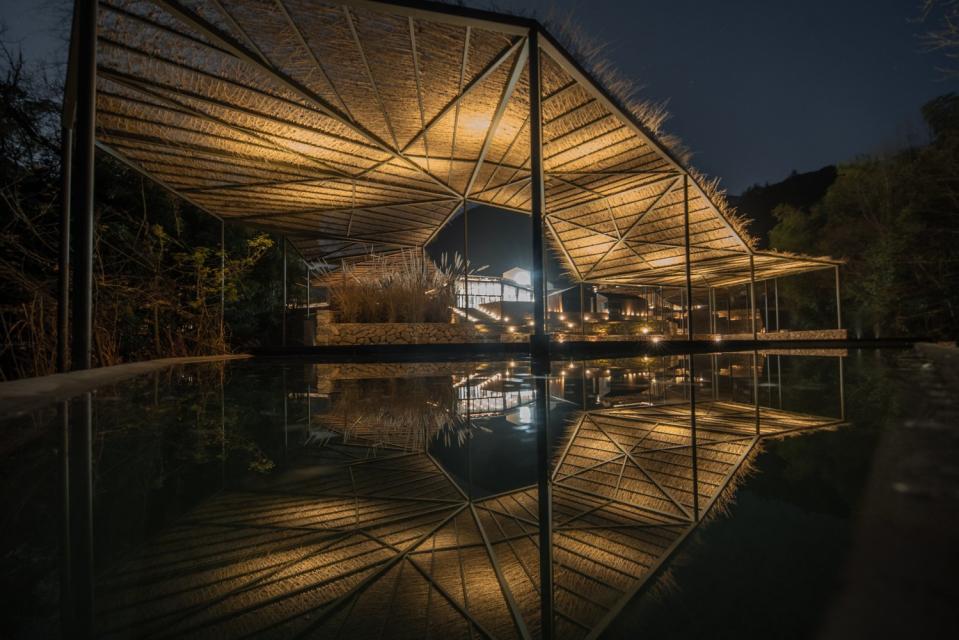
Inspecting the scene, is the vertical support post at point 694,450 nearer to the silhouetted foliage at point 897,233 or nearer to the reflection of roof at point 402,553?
the reflection of roof at point 402,553

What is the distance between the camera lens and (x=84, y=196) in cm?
266

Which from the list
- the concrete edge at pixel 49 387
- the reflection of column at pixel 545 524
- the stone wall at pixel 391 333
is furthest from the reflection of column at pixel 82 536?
the stone wall at pixel 391 333

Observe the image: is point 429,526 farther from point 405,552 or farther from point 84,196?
point 84,196

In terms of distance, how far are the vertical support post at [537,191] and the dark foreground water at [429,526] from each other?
2.57 metres

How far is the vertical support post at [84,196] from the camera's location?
103 inches

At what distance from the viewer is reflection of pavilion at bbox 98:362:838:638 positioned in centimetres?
43

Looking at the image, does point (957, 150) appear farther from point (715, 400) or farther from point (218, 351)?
point (218, 351)

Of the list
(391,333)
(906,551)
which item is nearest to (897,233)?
(391,333)

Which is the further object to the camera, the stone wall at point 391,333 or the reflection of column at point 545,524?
the stone wall at point 391,333

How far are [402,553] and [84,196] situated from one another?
3.20m

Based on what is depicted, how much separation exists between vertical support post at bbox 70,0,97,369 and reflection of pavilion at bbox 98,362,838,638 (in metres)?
2.48

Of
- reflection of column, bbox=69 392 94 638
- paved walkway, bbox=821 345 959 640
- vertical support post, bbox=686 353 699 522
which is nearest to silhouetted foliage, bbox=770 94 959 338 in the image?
vertical support post, bbox=686 353 699 522

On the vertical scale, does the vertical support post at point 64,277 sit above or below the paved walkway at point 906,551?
above

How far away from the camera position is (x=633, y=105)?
5531mm
